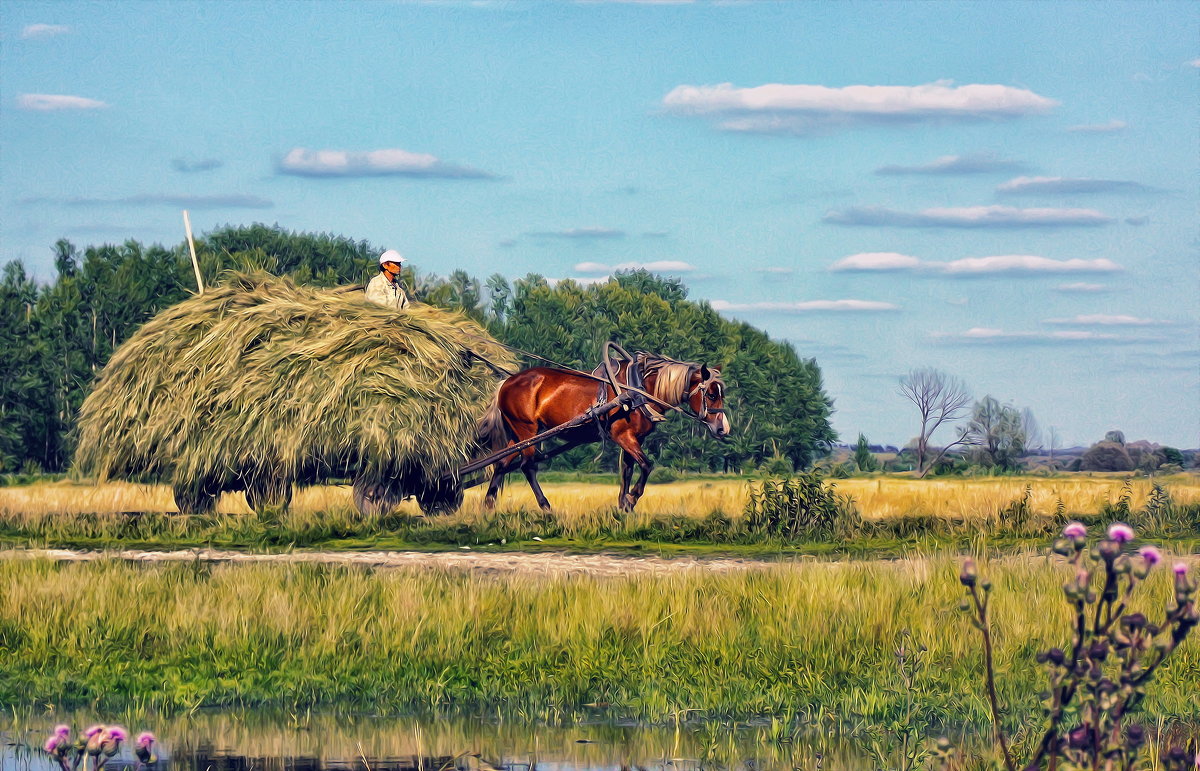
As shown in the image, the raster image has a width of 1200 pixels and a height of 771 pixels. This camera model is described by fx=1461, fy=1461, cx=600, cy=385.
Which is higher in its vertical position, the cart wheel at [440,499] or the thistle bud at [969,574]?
the thistle bud at [969,574]

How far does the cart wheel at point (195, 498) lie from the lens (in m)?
18.5

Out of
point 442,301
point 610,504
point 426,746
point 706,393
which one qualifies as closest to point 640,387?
point 706,393

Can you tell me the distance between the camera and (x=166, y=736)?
8.32 metres

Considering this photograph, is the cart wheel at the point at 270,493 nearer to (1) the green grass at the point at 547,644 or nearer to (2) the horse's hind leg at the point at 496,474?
(2) the horse's hind leg at the point at 496,474

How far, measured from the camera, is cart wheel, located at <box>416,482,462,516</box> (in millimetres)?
19531

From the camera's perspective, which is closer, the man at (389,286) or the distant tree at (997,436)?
the man at (389,286)

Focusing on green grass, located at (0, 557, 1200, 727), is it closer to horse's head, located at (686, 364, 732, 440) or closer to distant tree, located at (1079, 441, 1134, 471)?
horse's head, located at (686, 364, 732, 440)

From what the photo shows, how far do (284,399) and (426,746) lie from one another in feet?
33.0

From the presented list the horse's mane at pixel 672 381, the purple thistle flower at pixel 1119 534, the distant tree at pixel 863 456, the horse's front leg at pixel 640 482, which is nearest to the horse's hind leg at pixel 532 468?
the horse's front leg at pixel 640 482

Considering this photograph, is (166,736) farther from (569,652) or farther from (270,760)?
(569,652)

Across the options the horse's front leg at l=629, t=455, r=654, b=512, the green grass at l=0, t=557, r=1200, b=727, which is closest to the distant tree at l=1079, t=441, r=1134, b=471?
the horse's front leg at l=629, t=455, r=654, b=512

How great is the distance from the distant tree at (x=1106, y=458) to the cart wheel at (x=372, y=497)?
2530 inches

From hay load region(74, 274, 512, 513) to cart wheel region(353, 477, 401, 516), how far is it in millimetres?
19

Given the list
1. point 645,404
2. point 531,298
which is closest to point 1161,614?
point 645,404
